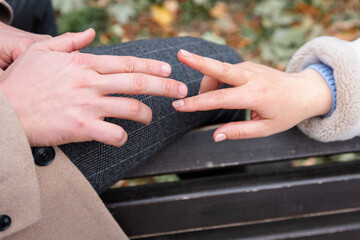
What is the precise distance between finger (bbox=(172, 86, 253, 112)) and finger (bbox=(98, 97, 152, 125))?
0.33ft

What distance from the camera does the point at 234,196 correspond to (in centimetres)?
113

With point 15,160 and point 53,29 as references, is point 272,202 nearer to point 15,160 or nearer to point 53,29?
point 15,160

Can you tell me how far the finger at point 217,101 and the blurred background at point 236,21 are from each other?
1530mm

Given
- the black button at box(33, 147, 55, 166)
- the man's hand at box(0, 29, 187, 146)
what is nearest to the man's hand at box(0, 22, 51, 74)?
the man's hand at box(0, 29, 187, 146)

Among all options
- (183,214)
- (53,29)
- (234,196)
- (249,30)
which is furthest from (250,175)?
(249,30)

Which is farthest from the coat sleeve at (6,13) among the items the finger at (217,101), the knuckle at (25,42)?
the finger at (217,101)

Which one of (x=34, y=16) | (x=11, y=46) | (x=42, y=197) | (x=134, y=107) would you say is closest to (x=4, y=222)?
(x=42, y=197)

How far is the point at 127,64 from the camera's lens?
87 centimetres

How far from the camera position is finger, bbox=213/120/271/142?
96 centimetres

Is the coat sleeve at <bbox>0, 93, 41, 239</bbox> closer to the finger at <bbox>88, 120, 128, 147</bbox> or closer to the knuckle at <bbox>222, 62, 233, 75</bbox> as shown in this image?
the finger at <bbox>88, 120, 128, 147</bbox>

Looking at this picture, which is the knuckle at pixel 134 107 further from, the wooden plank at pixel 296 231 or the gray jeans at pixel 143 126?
the wooden plank at pixel 296 231

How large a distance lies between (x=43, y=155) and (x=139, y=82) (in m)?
0.30

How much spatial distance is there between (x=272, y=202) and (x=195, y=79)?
1.68 ft

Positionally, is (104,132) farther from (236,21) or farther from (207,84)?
(236,21)
